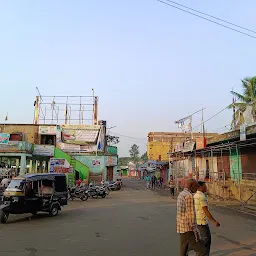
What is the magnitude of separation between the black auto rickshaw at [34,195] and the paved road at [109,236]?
19.0 inches

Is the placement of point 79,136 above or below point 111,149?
above

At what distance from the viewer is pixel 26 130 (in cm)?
3541

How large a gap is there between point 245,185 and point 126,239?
12.2m

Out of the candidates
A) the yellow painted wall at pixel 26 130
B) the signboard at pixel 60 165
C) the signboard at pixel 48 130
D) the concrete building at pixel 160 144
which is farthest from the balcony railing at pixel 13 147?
the concrete building at pixel 160 144

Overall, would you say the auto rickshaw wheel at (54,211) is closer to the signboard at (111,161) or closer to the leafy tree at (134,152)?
the signboard at (111,161)

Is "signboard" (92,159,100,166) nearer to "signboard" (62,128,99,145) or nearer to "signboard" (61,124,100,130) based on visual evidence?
"signboard" (62,128,99,145)

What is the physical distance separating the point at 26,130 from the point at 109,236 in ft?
97.5

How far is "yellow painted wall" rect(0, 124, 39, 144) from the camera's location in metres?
35.2

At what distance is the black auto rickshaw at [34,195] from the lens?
449 inches

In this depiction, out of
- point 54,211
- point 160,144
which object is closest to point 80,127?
point 54,211

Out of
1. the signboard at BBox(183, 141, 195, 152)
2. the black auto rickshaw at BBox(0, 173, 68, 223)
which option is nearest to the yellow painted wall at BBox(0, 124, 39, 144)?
the signboard at BBox(183, 141, 195, 152)

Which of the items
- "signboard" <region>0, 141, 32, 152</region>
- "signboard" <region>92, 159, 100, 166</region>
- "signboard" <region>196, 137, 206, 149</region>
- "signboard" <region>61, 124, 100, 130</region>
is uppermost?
"signboard" <region>61, 124, 100, 130</region>

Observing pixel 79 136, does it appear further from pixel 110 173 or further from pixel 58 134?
pixel 110 173

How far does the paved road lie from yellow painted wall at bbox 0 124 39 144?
79.6 ft
